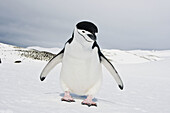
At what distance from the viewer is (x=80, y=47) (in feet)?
9.64

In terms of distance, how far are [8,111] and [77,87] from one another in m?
1.38

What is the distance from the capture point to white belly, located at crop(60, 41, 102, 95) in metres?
3.06

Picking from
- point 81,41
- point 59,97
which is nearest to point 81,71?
point 81,41

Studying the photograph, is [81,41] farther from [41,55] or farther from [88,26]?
[41,55]

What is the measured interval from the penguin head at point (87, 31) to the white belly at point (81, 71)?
0.84 ft

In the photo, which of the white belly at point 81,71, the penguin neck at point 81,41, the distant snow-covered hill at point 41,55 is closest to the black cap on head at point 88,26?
the penguin neck at point 81,41

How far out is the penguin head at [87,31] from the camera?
270 centimetres

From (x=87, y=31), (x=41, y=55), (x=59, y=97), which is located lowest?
(x=59, y=97)

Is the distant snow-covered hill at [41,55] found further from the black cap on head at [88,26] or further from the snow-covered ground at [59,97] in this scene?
the black cap on head at [88,26]

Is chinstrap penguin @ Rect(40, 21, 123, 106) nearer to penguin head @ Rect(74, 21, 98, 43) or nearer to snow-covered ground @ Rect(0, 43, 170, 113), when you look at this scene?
penguin head @ Rect(74, 21, 98, 43)

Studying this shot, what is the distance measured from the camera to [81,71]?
3.15 m

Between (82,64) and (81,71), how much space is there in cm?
13

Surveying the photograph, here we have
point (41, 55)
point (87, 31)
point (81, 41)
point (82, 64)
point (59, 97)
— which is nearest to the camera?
point (87, 31)

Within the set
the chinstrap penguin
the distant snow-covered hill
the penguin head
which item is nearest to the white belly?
the chinstrap penguin
